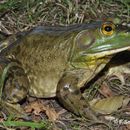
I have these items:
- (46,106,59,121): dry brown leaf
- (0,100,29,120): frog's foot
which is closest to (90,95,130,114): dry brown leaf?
(46,106,59,121): dry brown leaf

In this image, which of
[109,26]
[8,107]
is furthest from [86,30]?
[8,107]

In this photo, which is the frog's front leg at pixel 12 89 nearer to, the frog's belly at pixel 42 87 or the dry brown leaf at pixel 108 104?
the frog's belly at pixel 42 87

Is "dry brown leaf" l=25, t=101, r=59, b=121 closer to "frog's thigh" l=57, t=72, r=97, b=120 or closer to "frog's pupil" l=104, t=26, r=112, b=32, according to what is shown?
"frog's thigh" l=57, t=72, r=97, b=120

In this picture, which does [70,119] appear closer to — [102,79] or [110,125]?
[110,125]

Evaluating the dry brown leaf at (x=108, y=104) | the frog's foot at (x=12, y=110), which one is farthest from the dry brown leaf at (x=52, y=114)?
the dry brown leaf at (x=108, y=104)

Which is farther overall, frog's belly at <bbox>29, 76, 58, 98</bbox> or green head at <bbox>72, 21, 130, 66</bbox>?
frog's belly at <bbox>29, 76, 58, 98</bbox>

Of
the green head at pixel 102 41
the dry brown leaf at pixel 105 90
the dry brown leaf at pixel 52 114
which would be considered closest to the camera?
the green head at pixel 102 41

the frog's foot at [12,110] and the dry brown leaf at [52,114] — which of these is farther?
the dry brown leaf at [52,114]
